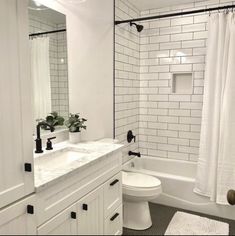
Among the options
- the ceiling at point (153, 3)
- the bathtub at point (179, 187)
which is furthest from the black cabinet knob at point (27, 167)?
the ceiling at point (153, 3)

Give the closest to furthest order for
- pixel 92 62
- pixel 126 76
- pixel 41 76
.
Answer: pixel 41 76 → pixel 92 62 → pixel 126 76

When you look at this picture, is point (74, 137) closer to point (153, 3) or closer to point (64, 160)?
point (64, 160)

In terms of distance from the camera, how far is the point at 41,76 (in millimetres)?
1911

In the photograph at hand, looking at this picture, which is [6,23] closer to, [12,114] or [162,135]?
[12,114]

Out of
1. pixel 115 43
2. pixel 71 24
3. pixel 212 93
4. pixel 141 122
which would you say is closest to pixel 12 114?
pixel 71 24

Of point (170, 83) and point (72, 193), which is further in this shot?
point (170, 83)

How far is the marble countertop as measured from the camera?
1.27 meters

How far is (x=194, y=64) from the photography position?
297 centimetres

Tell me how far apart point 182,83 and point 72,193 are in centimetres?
226

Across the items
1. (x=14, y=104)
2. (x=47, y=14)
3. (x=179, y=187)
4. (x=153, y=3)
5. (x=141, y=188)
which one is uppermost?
(x=153, y=3)

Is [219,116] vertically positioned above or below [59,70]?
below

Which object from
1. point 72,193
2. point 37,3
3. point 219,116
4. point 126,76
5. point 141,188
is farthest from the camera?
point 126,76

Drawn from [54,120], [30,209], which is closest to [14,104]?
[30,209]

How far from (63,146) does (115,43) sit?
1.35 metres
